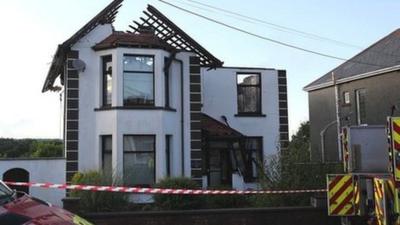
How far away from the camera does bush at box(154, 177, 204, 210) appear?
14711 millimetres

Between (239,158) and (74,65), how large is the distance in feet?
26.3

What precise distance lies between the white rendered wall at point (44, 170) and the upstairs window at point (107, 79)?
2.58 m

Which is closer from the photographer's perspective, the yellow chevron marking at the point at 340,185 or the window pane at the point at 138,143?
the yellow chevron marking at the point at 340,185

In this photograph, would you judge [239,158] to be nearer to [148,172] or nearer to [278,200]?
[148,172]

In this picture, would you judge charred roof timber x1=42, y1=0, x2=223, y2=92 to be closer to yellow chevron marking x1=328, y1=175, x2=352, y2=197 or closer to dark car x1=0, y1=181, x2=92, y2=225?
yellow chevron marking x1=328, y1=175, x2=352, y2=197

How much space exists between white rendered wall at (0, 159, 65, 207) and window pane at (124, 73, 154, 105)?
3.18m

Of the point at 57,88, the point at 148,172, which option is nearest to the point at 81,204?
the point at 148,172

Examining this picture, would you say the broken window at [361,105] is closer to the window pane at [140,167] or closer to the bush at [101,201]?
the window pane at [140,167]

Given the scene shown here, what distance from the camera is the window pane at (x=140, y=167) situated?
799 inches

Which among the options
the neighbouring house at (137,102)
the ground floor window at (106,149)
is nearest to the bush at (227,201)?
the neighbouring house at (137,102)

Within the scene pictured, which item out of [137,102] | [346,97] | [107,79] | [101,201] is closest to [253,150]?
[137,102]

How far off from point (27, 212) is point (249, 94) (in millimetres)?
21796

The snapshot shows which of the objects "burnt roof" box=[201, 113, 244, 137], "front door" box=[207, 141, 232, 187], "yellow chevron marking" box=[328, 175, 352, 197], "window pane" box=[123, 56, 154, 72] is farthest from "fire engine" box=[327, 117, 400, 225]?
"front door" box=[207, 141, 232, 187]

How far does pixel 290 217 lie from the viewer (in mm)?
13289
